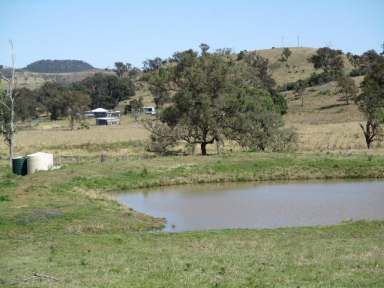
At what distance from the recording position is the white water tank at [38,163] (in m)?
39.4

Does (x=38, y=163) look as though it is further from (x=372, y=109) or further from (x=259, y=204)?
(x=372, y=109)

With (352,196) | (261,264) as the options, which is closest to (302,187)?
(352,196)

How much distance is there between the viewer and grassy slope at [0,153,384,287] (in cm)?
1377

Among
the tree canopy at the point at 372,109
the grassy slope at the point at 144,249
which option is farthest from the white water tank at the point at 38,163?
the tree canopy at the point at 372,109

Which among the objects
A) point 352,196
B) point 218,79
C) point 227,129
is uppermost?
point 218,79

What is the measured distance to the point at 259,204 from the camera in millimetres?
30141

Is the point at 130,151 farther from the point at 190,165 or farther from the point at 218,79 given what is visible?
the point at 190,165

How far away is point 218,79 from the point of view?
48.5 metres

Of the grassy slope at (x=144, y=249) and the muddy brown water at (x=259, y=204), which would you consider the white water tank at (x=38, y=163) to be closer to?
the grassy slope at (x=144, y=249)

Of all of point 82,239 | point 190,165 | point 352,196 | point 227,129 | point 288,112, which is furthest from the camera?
point 288,112

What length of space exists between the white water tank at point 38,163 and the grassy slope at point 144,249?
371 centimetres

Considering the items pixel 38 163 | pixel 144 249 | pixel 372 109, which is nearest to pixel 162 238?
pixel 144 249

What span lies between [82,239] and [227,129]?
95.6 feet

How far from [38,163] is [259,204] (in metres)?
15.6
